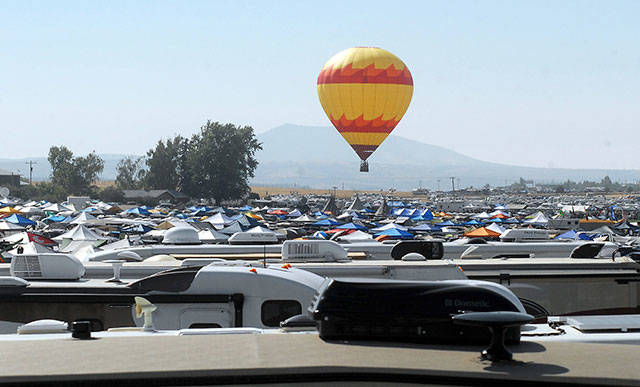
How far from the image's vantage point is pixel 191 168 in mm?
154000

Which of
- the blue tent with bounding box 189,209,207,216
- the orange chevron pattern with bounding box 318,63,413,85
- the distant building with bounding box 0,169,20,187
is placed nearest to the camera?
the orange chevron pattern with bounding box 318,63,413,85

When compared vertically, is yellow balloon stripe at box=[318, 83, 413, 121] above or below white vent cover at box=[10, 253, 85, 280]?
above

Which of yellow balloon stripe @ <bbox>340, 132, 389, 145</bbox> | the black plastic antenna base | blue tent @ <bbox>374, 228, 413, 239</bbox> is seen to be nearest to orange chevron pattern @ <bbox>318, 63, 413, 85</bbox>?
yellow balloon stripe @ <bbox>340, 132, 389, 145</bbox>

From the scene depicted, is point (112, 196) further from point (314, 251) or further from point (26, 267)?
point (26, 267)

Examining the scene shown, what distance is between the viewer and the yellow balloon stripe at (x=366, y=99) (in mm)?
48062

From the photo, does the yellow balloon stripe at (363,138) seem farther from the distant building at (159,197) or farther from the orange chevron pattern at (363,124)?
the distant building at (159,197)

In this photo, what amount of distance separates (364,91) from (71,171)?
13333cm

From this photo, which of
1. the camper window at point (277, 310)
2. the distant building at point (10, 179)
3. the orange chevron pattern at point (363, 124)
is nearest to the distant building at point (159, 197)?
the distant building at point (10, 179)

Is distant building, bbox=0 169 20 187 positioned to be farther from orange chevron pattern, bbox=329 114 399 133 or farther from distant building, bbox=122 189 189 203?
orange chevron pattern, bbox=329 114 399 133

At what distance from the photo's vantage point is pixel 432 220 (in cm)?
7394

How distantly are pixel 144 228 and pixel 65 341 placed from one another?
47579 millimetres

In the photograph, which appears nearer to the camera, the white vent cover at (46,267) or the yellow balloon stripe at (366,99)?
the white vent cover at (46,267)

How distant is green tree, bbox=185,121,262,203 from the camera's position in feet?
492

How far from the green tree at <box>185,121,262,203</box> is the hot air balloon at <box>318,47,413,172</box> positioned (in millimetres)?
100594
